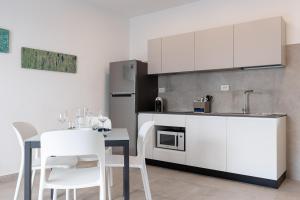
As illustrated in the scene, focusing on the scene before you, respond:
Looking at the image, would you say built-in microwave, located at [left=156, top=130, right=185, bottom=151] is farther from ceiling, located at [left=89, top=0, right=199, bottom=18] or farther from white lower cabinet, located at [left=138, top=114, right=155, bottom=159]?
ceiling, located at [left=89, top=0, right=199, bottom=18]

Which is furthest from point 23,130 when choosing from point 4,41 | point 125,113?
point 125,113

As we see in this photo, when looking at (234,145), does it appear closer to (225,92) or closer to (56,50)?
(225,92)

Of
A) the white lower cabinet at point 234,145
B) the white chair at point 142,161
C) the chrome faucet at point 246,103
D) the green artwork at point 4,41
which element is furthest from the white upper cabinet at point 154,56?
the green artwork at point 4,41

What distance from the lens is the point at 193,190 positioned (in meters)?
2.83

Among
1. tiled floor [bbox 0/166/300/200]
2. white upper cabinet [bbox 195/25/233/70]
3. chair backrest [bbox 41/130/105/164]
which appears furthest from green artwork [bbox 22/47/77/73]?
chair backrest [bbox 41/130/105/164]

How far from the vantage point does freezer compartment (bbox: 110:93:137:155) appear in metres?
4.11

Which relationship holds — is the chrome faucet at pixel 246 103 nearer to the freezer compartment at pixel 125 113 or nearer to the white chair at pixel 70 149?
the freezer compartment at pixel 125 113

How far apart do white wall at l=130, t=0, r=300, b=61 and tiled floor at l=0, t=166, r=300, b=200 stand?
191 centimetres

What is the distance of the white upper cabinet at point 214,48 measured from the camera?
3410mm

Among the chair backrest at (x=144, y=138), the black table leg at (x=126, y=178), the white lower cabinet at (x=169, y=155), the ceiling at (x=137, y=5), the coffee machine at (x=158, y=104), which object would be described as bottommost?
the white lower cabinet at (x=169, y=155)

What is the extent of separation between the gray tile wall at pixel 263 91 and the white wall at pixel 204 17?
450 millimetres

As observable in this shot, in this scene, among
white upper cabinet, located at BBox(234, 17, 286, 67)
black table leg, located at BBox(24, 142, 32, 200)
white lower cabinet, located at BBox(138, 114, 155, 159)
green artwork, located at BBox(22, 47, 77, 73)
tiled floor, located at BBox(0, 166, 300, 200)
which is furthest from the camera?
white lower cabinet, located at BBox(138, 114, 155, 159)

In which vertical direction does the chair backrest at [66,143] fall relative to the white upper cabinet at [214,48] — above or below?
below

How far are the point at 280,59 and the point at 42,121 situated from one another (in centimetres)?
326
